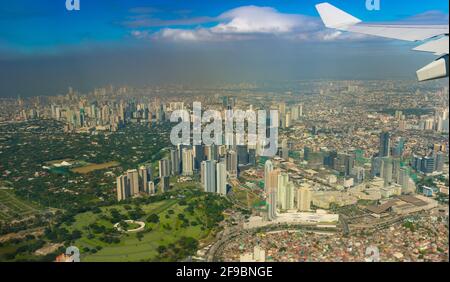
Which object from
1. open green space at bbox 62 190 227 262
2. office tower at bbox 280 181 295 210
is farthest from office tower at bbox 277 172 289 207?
open green space at bbox 62 190 227 262

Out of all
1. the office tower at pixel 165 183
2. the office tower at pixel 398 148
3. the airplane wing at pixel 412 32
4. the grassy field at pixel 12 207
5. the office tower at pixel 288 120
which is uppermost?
the airplane wing at pixel 412 32

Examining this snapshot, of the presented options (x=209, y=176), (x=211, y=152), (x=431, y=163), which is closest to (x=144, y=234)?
(x=209, y=176)

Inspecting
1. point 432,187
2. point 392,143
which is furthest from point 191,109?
point 432,187

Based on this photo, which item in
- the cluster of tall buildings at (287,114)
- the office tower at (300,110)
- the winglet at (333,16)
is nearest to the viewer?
the winglet at (333,16)

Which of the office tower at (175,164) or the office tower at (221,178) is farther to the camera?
the office tower at (175,164)

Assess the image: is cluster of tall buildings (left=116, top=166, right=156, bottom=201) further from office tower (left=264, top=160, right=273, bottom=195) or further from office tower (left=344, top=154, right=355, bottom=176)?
office tower (left=344, top=154, right=355, bottom=176)

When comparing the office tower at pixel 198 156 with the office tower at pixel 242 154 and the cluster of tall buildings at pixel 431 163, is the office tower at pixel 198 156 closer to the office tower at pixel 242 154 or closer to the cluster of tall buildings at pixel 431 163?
the office tower at pixel 242 154

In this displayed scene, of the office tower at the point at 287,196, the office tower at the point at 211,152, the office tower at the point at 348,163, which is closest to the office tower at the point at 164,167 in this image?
the office tower at the point at 211,152
